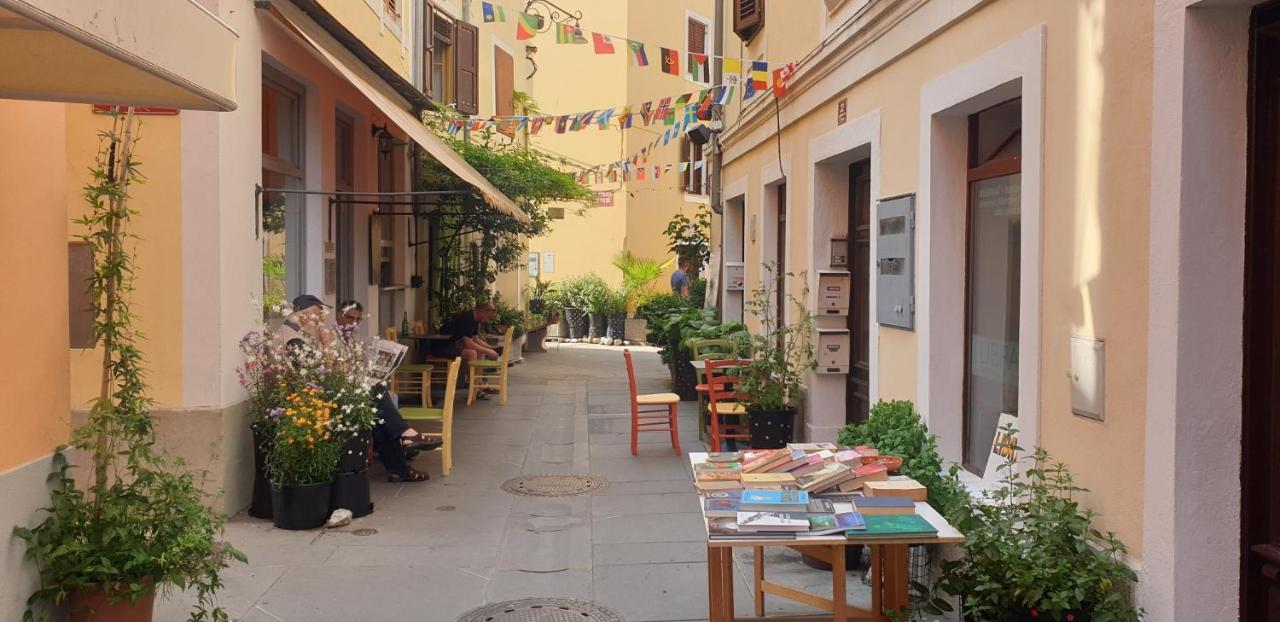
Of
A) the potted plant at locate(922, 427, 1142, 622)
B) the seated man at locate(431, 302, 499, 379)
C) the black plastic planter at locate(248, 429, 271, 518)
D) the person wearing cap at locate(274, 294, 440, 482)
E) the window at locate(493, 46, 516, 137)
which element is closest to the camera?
the potted plant at locate(922, 427, 1142, 622)

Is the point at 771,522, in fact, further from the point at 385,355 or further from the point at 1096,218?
the point at 385,355

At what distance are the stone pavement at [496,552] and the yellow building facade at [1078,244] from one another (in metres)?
1.55

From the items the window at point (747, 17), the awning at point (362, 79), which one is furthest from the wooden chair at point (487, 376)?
the window at point (747, 17)

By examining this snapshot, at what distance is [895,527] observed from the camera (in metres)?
4.04

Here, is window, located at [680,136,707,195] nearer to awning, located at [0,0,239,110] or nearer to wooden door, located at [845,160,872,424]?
wooden door, located at [845,160,872,424]

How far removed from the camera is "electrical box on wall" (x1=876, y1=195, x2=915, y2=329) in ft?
Answer: 19.3

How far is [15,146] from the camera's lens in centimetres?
403

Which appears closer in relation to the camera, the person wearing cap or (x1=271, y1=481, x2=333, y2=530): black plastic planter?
(x1=271, y1=481, x2=333, y2=530): black plastic planter

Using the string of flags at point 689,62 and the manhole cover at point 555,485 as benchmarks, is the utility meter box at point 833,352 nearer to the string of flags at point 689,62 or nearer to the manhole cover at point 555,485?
the manhole cover at point 555,485

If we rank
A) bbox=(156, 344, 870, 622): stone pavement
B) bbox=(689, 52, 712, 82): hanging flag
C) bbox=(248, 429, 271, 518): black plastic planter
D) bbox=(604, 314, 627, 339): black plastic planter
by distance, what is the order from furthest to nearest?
bbox=(604, 314, 627, 339): black plastic planter, bbox=(689, 52, 712, 82): hanging flag, bbox=(248, 429, 271, 518): black plastic planter, bbox=(156, 344, 870, 622): stone pavement

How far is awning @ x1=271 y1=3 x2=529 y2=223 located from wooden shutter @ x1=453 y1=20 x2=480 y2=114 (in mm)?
6378

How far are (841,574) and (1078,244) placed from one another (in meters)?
1.55

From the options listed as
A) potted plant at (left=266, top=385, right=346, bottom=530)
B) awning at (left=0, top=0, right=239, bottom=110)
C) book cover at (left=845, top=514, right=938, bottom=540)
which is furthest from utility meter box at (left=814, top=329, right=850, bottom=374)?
awning at (left=0, top=0, right=239, bottom=110)

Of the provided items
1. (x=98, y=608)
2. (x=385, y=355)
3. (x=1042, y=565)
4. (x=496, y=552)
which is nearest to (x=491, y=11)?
(x=385, y=355)
